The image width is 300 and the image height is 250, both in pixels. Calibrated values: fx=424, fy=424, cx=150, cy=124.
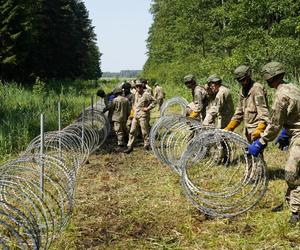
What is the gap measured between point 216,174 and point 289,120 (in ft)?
9.97

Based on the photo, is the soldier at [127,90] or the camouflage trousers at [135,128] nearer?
the camouflage trousers at [135,128]

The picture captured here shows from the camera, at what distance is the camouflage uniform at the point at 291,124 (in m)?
5.14

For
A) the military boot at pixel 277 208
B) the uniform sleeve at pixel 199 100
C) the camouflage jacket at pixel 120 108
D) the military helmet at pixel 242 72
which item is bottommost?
the military boot at pixel 277 208

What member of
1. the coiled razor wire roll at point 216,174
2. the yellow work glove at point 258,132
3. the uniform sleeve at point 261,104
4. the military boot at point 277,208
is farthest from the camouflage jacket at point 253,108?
the military boot at point 277,208

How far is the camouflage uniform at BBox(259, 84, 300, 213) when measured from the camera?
5145mm

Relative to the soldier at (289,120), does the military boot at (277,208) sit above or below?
below

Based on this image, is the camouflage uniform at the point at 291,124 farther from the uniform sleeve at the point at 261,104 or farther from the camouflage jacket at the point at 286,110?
the uniform sleeve at the point at 261,104

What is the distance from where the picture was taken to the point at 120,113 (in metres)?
11.6

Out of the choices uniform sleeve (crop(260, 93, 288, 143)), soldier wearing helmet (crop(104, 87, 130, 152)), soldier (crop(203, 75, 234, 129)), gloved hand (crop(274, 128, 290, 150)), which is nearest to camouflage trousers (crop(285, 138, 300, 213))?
uniform sleeve (crop(260, 93, 288, 143))

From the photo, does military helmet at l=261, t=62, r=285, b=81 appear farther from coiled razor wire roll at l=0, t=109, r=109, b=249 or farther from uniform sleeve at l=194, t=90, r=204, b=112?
uniform sleeve at l=194, t=90, r=204, b=112

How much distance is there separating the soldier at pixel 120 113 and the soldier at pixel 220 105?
3504mm

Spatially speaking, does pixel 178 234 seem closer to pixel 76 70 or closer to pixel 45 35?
pixel 45 35

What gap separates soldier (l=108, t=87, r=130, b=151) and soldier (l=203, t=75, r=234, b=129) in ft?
11.5

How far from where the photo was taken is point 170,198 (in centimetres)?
688
